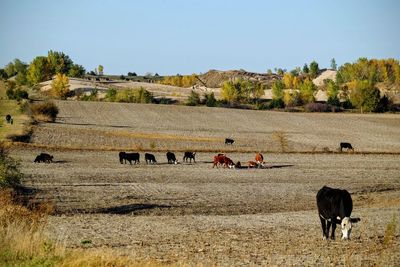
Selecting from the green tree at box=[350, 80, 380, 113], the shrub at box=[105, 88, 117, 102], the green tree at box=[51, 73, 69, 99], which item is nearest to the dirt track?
the green tree at box=[350, 80, 380, 113]

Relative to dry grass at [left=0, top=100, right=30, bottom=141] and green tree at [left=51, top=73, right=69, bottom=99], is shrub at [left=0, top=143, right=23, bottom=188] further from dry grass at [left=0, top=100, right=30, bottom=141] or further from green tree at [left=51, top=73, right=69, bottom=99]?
green tree at [left=51, top=73, right=69, bottom=99]

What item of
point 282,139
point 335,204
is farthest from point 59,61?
point 335,204

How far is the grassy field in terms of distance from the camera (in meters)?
16.4

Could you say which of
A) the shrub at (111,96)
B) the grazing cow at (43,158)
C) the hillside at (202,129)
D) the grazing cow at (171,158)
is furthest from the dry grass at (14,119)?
the shrub at (111,96)

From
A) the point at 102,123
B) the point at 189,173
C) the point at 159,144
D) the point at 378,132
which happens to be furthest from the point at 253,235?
the point at 378,132

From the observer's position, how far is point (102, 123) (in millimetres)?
79750

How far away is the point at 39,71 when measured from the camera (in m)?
164

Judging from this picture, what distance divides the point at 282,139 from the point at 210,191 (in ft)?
123

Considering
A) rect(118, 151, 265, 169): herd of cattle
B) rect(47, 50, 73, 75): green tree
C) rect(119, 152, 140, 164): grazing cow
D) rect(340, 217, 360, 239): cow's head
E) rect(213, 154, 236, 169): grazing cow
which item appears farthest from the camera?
rect(47, 50, 73, 75): green tree

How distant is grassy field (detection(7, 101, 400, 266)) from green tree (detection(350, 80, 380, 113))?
3197cm

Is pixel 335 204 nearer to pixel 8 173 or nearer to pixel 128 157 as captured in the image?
pixel 8 173

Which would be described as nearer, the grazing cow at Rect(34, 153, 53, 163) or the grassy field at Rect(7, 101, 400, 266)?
the grassy field at Rect(7, 101, 400, 266)

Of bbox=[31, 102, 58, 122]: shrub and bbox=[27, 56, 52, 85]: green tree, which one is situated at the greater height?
bbox=[27, 56, 52, 85]: green tree

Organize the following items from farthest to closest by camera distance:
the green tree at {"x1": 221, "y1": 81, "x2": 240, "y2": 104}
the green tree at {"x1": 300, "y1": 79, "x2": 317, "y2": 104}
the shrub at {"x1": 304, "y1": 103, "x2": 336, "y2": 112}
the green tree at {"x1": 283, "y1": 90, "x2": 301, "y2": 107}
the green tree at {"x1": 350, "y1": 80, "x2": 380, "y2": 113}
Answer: the green tree at {"x1": 221, "y1": 81, "x2": 240, "y2": 104}, the green tree at {"x1": 300, "y1": 79, "x2": 317, "y2": 104}, the green tree at {"x1": 283, "y1": 90, "x2": 301, "y2": 107}, the shrub at {"x1": 304, "y1": 103, "x2": 336, "y2": 112}, the green tree at {"x1": 350, "y1": 80, "x2": 380, "y2": 113}
